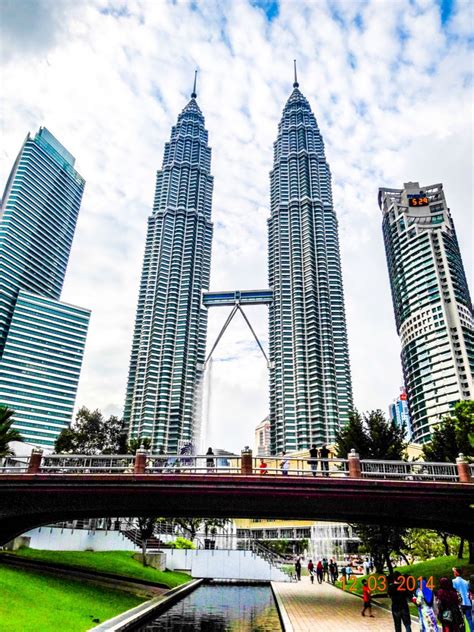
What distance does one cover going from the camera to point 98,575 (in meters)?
27.4

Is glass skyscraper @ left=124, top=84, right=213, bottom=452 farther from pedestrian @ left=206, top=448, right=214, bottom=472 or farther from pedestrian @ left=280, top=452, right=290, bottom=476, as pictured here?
pedestrian @ left=206, top=448, right=214, bottom=472

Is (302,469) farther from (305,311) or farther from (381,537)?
(305,311)

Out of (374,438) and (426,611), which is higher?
(374,438)

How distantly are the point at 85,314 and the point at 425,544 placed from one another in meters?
161

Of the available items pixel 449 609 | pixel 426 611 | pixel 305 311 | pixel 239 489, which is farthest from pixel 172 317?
pixel 449 609

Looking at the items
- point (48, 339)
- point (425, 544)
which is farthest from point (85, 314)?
point (425, 544)

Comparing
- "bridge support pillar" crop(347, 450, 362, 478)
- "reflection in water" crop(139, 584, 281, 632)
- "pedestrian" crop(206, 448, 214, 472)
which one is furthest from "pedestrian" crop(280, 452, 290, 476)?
"reflection in water" crop(139, 584, 281, 632)

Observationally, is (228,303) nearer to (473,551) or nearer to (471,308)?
(473,551)

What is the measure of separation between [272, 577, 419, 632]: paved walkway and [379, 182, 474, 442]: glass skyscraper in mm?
113632

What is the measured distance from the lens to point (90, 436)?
56.0 m

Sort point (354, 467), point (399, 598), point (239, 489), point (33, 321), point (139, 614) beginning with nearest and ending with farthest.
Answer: point (399, 598), point (139, 614), point (239, 489), point (354, 467), point (33, 321)

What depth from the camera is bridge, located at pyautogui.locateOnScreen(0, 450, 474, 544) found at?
20.4 metres

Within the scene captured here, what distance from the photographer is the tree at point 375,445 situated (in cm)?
2989

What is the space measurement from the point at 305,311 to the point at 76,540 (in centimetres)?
13107
